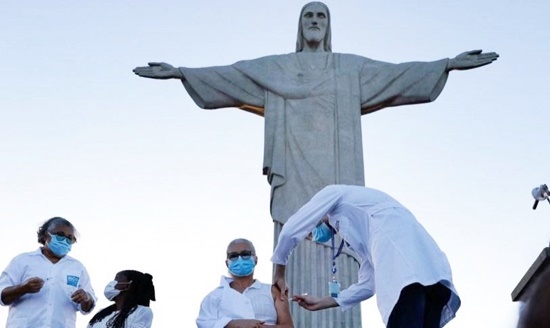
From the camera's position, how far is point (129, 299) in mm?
6633

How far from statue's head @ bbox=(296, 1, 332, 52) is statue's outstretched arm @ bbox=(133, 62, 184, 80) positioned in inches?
63.8

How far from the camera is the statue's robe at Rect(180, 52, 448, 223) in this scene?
378 inches

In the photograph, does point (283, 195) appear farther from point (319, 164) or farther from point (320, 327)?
point (320, 327)

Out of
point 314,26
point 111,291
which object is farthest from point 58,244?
point 314,26

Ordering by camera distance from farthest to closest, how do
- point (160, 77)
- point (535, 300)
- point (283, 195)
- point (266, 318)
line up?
point (160, 77), point (283, 195), point (266, 318), point (535, 300)

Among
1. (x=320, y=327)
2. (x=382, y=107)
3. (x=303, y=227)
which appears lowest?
(x=320, y=327)

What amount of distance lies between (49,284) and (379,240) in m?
3.07

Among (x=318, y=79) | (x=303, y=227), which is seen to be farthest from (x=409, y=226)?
(x=318, y=79)

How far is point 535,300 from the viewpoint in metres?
2.76

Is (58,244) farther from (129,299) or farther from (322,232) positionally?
(322,232)

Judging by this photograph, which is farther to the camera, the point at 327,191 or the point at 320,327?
the point at 320,327

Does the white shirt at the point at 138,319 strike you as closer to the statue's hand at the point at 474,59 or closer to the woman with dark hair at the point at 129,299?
the woman with dark hair at the point at 129,299

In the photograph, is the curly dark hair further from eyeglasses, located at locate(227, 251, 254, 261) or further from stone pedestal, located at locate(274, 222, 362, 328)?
stone pedestal, located at locate(274, 222, 362, 328)

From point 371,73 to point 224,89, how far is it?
183 cm
